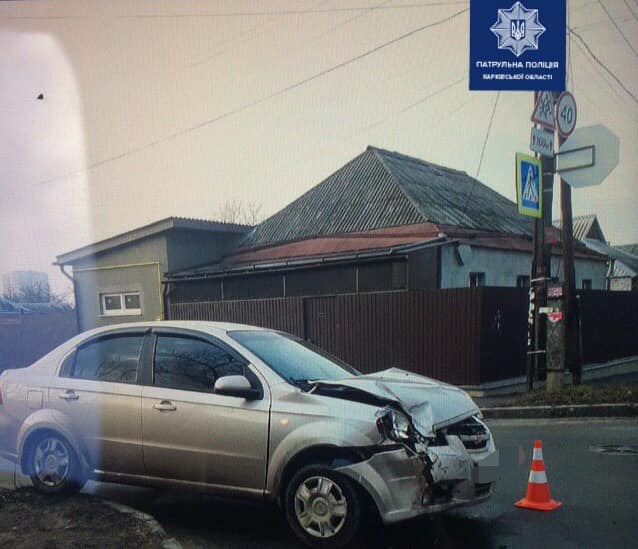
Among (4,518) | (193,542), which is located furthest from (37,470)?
(193,542)

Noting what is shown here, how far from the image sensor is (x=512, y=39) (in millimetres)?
7141

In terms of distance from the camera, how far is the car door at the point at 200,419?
3873mm

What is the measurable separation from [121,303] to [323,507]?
49.9 feet

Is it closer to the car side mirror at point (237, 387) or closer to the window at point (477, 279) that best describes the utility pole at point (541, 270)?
the window at point (477, 279)

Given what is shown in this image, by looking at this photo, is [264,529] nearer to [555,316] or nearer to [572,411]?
[572,411]

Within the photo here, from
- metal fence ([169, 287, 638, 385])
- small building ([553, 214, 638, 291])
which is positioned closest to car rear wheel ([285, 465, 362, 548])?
metal fence ([169, 287, 638, 385])

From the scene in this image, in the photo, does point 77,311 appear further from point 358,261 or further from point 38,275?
point 358,261

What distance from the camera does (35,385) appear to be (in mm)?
4871

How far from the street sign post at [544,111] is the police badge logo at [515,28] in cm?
162

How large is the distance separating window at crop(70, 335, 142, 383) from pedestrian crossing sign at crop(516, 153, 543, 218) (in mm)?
6368

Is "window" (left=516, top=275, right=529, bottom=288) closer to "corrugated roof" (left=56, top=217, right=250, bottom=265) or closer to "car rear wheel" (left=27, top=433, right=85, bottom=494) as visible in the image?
"corrugated roof" (left=56, top=217, right=250, bottom=265)

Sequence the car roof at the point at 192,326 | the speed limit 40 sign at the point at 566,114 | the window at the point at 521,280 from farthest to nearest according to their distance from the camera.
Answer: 1. the window at the point at 521,280
2. the speed limit 40 sign at the point at 566,114
3. the car roof at the point at 192,326

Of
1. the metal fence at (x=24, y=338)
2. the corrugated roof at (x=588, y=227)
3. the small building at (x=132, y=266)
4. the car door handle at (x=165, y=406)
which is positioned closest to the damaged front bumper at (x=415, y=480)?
the car door handle at (x=165, y=406)

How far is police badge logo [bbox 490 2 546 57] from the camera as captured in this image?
7.15m
